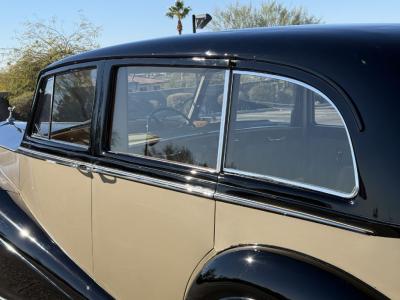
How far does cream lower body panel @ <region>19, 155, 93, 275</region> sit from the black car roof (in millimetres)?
786

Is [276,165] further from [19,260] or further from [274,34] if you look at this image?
[19,260]

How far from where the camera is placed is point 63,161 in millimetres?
2660

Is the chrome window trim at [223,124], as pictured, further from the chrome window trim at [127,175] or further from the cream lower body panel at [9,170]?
the cream lower body panel at [9,170]

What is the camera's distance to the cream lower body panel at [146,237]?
6.41 ft

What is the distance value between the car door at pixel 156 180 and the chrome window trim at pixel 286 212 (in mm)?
83

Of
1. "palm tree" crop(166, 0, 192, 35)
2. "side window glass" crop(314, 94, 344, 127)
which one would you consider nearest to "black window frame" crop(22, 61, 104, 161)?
"side window glass" crop(314, 94, 344, 127)

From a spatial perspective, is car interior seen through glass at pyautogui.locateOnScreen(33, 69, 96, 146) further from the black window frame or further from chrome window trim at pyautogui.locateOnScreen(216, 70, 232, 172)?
chrome window trim at pyautogui.locateOnScreen(216, 70, 232, 172)

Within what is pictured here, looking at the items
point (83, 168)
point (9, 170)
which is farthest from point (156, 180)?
point (9, 170)

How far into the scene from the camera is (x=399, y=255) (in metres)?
1.45

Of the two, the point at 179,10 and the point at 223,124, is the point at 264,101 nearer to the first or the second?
the point at 223,124

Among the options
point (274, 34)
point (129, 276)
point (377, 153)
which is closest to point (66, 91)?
point (129, 276)

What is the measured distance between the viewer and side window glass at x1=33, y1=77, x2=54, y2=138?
3.09 metres

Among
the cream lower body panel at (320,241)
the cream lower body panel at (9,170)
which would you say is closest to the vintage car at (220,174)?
the cream lower body panel at (320,241)

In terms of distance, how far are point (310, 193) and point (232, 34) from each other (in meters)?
0.79
